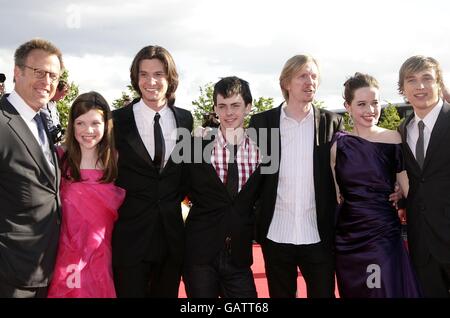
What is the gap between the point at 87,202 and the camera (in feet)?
10.2

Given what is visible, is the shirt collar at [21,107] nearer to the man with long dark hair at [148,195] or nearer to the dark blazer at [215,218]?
the man with long dark hair at [148,195]

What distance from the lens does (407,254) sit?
337cm

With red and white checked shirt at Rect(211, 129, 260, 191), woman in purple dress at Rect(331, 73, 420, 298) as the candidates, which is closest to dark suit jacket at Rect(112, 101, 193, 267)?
red and white checked shirt at Rect(211, 129, 260, 191)

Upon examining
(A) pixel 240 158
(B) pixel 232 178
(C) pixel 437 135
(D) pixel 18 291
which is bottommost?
(D) pixel 18 291

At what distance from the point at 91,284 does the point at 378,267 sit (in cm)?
187

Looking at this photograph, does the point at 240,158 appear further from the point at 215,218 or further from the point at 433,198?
the point at 433,198

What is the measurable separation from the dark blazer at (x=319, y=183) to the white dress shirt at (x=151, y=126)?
1.92 ft

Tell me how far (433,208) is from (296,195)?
34.2 inches

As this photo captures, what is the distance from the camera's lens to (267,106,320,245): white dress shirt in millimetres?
3357

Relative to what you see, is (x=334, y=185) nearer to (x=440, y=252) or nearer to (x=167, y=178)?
(x=440, y=252)

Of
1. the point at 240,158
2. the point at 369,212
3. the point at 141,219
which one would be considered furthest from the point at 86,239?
the point at 369,212

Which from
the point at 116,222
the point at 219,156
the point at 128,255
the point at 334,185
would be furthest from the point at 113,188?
the point at 334,185

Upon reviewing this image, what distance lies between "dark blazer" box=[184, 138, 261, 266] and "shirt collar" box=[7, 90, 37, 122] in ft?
3.44

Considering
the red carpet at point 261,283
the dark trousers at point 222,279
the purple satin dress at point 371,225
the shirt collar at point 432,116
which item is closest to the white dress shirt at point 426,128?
the shirt collar at point 432,116
